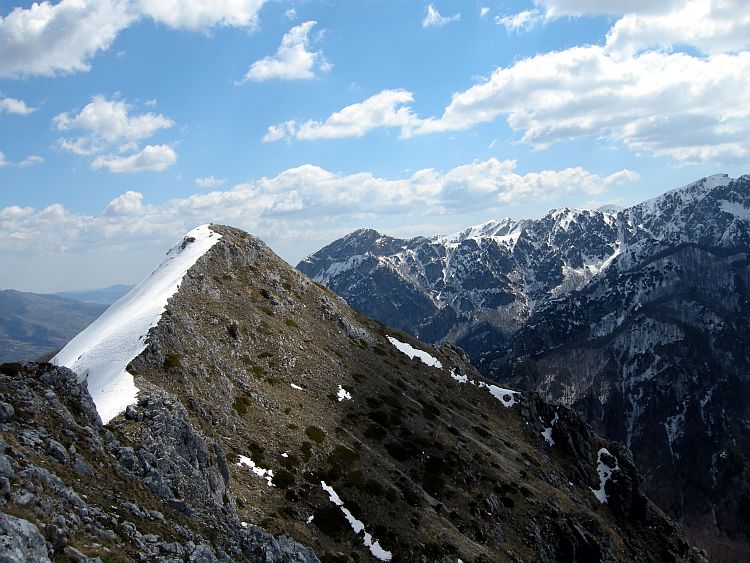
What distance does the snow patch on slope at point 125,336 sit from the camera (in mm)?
46906

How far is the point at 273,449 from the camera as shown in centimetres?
5675

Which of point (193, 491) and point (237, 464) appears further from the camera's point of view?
point (237, 464)

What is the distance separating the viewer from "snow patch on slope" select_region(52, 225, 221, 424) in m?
46.9

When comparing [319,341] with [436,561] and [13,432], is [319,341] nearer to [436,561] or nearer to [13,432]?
[436,561]

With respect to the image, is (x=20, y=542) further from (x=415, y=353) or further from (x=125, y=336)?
(x=415, y=353)

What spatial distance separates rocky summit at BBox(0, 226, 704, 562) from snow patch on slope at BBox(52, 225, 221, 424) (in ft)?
1.24

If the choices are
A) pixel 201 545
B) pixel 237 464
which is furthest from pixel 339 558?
pixel 201 545

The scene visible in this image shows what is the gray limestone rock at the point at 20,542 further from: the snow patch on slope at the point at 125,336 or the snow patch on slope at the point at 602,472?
the snow patch on slope at the point at 602,472

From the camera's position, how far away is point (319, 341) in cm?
9588

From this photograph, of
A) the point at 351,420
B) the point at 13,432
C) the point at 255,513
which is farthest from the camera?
the point at 351,420

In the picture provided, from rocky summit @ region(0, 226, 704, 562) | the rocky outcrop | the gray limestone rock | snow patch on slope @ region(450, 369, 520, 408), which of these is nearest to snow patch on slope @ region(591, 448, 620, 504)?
rocky summit @ region(0, 226, 704, 562)

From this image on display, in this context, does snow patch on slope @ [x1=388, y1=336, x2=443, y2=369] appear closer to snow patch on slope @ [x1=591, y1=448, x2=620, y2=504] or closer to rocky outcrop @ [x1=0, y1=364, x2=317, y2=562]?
snow patch on slope @ [x1=591, y1=448, x2=620, y2=504]

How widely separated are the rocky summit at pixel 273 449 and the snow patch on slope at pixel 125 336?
1.24 ft

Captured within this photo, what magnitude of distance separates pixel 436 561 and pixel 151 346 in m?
38.5
